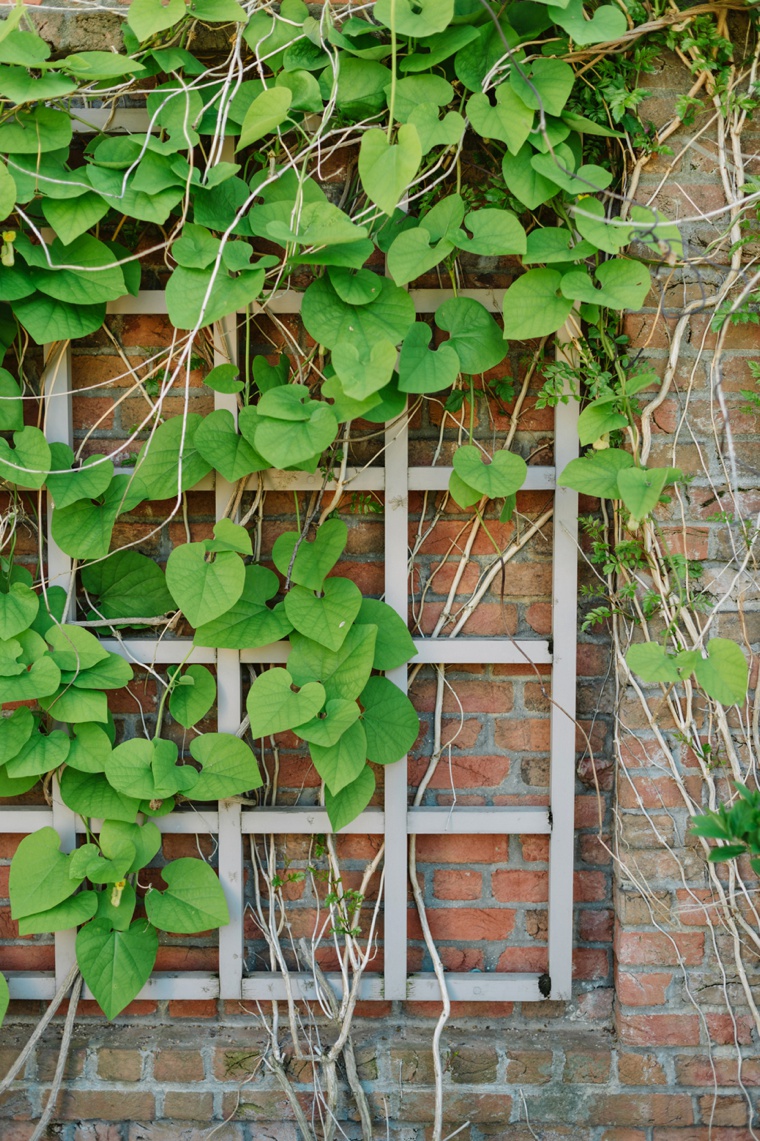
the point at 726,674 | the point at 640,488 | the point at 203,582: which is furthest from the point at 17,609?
the point at 726,674

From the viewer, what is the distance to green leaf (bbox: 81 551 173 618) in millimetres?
1533

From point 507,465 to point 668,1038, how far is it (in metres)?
0.98

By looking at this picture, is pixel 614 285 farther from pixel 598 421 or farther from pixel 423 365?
pixel 423 365

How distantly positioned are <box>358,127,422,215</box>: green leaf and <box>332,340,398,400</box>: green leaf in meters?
0.19

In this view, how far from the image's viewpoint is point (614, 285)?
1354 millimetres

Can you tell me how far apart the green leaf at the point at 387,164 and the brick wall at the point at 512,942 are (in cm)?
28

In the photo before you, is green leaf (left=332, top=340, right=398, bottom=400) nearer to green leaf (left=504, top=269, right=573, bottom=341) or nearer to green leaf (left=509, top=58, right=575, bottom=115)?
green leaf (left=504, top=269, right=573, bottom=341)

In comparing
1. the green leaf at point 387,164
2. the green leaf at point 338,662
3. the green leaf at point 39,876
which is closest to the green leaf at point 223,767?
the green leaf at point 338,662

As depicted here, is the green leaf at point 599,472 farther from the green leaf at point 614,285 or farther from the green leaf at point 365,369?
the green leaf at point 365,369

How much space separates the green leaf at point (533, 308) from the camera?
1367 mm

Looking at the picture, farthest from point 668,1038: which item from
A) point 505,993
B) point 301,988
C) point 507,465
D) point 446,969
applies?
point 507,465

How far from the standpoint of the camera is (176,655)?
1.53m

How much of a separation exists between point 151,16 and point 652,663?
1189 millimetres

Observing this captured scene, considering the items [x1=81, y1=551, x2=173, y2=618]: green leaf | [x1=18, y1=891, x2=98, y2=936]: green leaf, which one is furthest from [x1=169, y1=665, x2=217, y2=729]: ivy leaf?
[x1=18, y1=891, x2=98, y2=936]: green leaf
